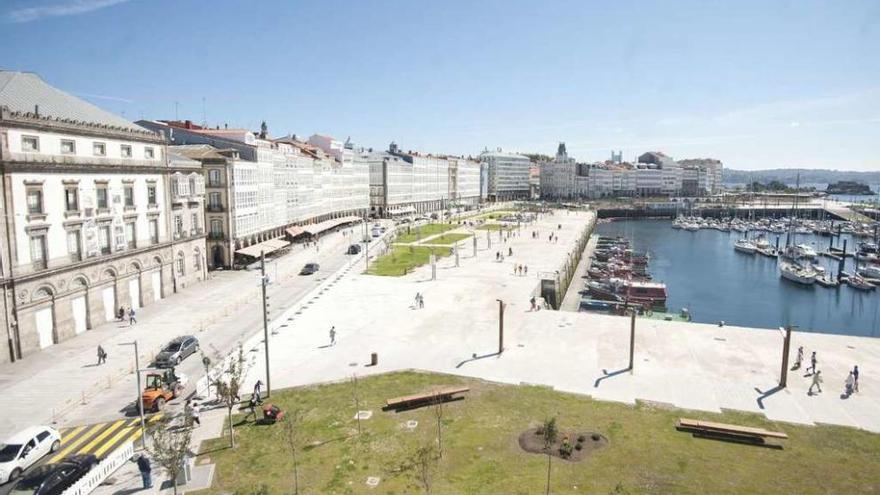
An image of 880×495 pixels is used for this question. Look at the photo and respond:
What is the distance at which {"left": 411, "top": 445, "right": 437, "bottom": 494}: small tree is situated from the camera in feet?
65.0

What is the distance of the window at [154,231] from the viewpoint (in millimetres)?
51906

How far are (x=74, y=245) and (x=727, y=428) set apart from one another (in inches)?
1703

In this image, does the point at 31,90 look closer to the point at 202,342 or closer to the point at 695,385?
the point at 202,342

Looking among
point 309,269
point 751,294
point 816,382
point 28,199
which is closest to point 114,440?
point 28,199

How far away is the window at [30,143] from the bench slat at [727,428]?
4224 centimetres

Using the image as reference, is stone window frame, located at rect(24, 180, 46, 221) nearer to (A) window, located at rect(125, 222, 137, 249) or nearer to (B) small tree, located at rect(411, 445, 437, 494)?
(A) window, located at rect(125, 222, 137, 249)

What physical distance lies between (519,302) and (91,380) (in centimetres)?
3223

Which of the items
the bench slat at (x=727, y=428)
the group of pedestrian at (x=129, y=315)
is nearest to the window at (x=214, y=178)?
the group of pedestrian at (x=129, y=315)

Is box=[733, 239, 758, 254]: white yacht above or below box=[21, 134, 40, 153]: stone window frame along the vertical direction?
below

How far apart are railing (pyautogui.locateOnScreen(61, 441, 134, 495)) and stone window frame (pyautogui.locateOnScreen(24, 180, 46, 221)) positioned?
2248 centimetres

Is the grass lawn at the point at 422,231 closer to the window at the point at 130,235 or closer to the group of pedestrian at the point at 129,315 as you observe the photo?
the window at the point at 130,235

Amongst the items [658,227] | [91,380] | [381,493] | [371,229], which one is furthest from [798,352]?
[658,227]

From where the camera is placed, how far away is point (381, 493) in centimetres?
1964

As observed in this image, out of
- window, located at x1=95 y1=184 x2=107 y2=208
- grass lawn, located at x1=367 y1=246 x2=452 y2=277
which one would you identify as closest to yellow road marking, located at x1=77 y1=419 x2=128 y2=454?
window, located at x1=95 y1=184 x2=107 y2=208
